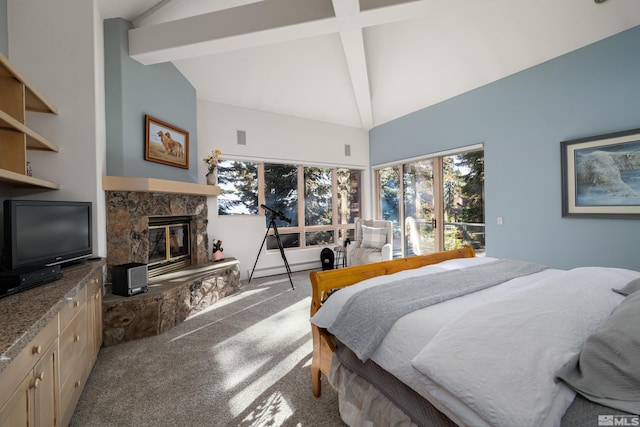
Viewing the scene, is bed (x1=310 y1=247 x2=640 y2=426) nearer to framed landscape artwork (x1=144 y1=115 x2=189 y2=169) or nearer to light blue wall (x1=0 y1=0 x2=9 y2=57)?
framed landscape artwork (x1=144 y1=115 x2=189 y2=169)

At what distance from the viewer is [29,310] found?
121 centimetres

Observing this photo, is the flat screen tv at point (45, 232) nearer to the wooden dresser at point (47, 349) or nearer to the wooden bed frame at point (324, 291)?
the wooden dresser at point (47, 349)

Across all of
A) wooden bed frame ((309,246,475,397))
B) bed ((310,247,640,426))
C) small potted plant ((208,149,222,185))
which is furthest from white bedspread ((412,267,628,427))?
small potted plant ((208,149,222,185))

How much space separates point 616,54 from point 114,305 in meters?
5.30

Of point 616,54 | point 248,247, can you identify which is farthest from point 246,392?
point 616,54

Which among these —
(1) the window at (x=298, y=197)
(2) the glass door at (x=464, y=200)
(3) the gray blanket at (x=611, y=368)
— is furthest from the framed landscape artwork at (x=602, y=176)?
(1) the window at (x=298, y=197)

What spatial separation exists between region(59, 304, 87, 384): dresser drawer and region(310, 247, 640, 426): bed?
1.33 m

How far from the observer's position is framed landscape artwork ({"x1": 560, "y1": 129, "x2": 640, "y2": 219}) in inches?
106

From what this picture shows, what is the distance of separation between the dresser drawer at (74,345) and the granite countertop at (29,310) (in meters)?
0.19

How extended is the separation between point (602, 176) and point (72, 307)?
464cm

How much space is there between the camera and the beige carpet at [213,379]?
162 centimetres

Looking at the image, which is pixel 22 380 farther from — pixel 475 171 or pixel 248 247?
pixel 475 171

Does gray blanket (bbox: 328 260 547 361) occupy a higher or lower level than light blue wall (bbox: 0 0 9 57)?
lower

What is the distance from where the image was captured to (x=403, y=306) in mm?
1337
